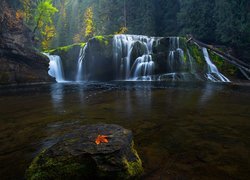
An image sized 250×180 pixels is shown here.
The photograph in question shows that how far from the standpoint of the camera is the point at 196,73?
2192cm

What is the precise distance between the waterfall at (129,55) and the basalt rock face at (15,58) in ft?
25.8

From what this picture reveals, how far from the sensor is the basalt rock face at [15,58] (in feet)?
64.5

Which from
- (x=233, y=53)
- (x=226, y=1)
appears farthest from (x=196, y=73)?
(x=226, y=1)

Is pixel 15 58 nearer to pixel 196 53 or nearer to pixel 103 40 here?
pixel 103 40

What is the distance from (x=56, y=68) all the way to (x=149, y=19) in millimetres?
18362

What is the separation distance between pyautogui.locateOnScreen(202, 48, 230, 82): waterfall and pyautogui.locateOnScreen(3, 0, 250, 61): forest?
4083mm

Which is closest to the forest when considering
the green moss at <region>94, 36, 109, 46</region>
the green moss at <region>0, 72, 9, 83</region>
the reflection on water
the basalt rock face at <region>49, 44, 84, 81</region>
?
the basalt rock face at <region>49, 44, 84, 81</region>

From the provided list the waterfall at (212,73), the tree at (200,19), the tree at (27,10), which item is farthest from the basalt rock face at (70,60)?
the tree at (200,19)

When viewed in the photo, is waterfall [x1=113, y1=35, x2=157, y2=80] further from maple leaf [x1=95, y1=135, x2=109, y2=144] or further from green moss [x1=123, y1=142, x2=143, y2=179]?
green moss [x1=123, y1=142, x2=143, y2=179]

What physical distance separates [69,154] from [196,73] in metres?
20.8

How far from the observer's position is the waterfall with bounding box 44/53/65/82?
2632 centimetres

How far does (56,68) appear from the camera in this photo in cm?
2655

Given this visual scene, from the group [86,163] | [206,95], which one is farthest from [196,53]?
[86,163]

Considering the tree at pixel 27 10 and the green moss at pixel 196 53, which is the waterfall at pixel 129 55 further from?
the tree at pixel 27 10
